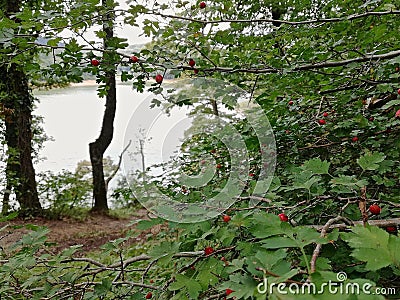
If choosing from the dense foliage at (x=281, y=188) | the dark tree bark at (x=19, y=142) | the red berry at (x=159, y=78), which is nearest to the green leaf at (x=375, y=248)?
the dense foliage at (x=281, y=188)

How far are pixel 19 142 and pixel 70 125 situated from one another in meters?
2.43

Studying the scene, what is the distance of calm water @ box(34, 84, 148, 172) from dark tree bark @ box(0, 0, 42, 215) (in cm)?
88

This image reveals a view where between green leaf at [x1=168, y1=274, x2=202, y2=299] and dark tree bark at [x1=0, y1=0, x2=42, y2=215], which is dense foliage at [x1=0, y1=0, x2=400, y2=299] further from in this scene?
dark tree bark at [x1=0, y1=0, x2=42, y2=215]

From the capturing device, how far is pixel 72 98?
7957 millimetres

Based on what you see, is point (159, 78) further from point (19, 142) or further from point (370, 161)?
point (19, 142)

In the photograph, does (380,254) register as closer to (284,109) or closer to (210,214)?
(210,214)

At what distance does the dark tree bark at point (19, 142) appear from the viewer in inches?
214

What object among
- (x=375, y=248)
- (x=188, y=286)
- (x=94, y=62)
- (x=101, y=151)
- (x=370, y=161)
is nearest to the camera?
(x=375, y=248)

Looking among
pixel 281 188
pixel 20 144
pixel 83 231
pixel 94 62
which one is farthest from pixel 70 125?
pixel 281 188

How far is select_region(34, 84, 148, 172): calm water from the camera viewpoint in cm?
706

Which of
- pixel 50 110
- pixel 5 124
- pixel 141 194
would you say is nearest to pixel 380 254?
pixel 141 194

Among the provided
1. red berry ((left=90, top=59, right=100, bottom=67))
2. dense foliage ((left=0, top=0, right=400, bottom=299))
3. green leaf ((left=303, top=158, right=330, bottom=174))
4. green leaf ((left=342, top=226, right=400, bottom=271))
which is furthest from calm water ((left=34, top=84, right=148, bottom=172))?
green leaf ((left=342, top=226, right=400, bottom=271))

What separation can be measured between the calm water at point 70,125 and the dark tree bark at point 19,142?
88 cm

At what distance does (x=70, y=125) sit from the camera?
26.6ft
